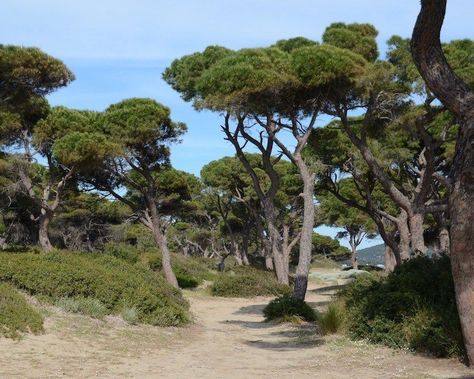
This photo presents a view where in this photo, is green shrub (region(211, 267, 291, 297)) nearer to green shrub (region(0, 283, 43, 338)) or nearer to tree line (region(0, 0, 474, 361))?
tree line (region(0, 0, 474, 361))

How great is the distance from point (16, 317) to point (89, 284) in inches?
125

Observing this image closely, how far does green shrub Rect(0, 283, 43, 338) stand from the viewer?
28.3ft

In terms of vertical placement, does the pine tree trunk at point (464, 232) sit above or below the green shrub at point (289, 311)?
above

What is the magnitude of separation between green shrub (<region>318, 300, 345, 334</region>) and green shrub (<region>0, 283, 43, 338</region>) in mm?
5261

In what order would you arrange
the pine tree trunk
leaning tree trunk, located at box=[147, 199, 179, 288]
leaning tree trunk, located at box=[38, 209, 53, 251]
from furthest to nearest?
1. leaning tree trunk, located at box=[147, 199, 179, 288]
2. leaning tree trunk, located at box=[38, 209, 53, 251]
3. the pine tree trunk

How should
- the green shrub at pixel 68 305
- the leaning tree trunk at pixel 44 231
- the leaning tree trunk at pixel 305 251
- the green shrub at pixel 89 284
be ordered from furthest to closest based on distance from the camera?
the leaning tree trunk at pixel 44 231, the leaning tree trunk at pixel 305 251, the green shrub at pixel 89 284, the green shrub at pixel 68 305

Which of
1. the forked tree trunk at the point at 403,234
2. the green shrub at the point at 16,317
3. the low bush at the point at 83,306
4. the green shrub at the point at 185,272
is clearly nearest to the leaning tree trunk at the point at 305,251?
the forked tree trunk at the point at 403,234

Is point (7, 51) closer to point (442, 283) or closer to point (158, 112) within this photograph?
point (158, 112)

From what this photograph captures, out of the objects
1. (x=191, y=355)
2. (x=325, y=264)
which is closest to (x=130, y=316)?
(x=191, y=355)

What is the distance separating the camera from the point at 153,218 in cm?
2278

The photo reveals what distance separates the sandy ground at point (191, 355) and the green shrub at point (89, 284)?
23.4 inches

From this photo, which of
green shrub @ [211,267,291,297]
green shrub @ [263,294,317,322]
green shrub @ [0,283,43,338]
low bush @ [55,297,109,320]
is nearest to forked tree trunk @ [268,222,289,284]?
green shrub @ [211,267,291,297]

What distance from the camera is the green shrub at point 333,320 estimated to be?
10773 millimetres

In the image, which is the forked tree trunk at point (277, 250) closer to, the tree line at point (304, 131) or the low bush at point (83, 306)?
the tree line at point (304, 131)
